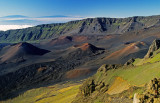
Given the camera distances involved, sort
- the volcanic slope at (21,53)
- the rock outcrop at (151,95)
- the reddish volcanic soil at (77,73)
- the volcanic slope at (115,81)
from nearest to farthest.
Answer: the rock outcrop at (151,95) < the volcanic slope at (115,81) < the reddish volcanic soil at (77,73) < the volcanic slope at (21,53)

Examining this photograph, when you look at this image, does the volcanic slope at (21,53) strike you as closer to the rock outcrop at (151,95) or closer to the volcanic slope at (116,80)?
the volcanic slope at (116,80)

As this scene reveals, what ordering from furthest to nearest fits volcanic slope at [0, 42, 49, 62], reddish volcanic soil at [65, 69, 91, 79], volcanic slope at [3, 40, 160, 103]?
volcanic slope at [0, 42, 49, 62]
reddish volcanic soil at [65, 69, 91, 79]
volcanic slope at [3, 40, 160, 103]

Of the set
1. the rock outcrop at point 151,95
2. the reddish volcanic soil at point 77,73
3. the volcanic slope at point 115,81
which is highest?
the rock outcrop at point 151,95

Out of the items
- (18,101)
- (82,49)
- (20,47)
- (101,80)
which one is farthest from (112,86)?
(20,47)

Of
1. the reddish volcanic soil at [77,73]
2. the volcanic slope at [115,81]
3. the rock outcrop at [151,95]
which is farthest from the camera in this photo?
the reddish volcanic soil at [77,73]

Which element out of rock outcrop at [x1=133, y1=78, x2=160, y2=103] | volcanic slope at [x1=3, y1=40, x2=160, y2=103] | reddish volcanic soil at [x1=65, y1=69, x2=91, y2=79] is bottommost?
reddish volcanic soil at [x1=65, y1=69, x2=91, y2=79]

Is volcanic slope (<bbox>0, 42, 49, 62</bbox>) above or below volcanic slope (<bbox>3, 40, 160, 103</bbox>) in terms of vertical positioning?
below

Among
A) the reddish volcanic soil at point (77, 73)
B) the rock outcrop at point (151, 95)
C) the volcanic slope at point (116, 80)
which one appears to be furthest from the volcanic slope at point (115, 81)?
the reddish volcanic soil at point (77, 73)

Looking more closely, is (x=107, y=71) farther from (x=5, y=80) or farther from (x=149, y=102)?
(x=5, y=80)

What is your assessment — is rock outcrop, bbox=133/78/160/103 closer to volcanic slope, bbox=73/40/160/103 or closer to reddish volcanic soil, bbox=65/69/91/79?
volcanic slope, bbox=73/40/160/103

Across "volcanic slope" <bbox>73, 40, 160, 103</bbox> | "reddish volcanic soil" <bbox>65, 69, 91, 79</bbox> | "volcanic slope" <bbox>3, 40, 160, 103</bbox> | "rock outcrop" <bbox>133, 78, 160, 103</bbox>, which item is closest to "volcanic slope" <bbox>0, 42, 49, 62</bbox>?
"reddish volcanic soil" <bbox>65, 69, 91, 79</bbox>

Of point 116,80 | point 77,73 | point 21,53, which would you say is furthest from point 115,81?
point 21,53
